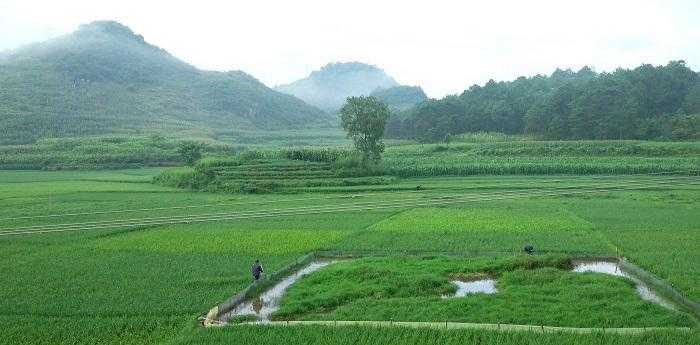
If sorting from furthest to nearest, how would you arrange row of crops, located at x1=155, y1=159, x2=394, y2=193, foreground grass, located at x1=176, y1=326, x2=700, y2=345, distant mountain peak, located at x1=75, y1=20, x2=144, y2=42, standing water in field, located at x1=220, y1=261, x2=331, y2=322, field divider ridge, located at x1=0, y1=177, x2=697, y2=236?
distant mountain peak, located at x1=75, y1=20, x2=144, y2=42
row of crops, located at x1=155, y1=159, x2=394, y2=193
field divider ridge, located at x1=0, y1=177, x2=697, y2=236
standing water in field, located at x1=220, y1=261, x2=331, y2=322
foreground grass, located at x1=176, y1=326, x2=700, y2=345

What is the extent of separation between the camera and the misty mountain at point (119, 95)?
101375 millimetres

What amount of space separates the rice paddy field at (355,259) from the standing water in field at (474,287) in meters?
0.29

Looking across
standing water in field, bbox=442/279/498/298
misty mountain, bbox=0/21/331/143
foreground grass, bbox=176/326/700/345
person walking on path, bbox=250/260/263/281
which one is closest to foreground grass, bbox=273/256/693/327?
standing water in field, bbox=442/279/498/298

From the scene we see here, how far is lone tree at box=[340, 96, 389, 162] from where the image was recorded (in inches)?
2267

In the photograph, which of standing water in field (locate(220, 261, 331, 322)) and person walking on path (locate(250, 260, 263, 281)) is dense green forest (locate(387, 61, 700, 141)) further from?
person walking on path (locate(250, 260, 263, 281))

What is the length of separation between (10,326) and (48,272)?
19.5 ft

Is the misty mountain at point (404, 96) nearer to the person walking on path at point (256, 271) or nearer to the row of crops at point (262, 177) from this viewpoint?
the row of crops at point (262, 177)

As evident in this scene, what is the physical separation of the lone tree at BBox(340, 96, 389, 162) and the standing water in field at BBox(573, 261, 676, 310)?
1482 inches

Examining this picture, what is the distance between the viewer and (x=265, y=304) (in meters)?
16.8

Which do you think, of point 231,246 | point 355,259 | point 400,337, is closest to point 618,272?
point 355,259

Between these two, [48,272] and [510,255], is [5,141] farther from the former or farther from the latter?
[510,255]

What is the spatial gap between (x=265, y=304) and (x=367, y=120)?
138 feet

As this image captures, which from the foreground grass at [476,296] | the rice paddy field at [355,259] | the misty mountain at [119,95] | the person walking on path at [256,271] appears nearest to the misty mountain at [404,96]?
the misty mountain at [119,95]

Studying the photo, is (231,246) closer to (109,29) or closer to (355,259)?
(355,259)
